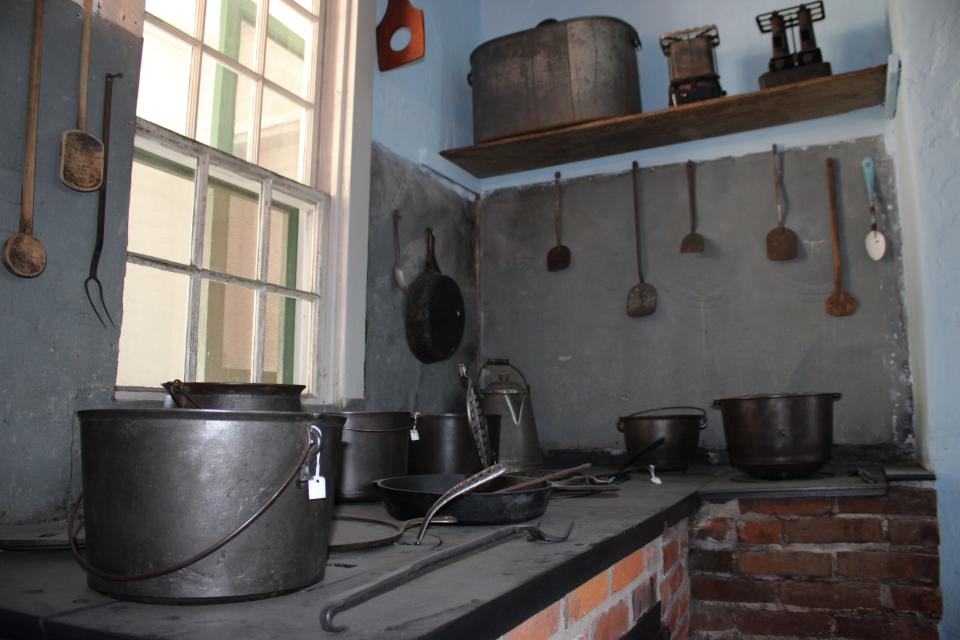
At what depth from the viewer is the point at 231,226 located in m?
2.19

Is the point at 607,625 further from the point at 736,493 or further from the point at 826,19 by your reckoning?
the point at 826,19

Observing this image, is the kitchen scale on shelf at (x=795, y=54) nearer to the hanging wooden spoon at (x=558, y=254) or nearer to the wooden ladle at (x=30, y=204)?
the hanging wooden spoon at (x=558, y=254)

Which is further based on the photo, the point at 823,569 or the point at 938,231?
the point at 938,231

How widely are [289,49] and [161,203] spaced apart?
2.76 ft

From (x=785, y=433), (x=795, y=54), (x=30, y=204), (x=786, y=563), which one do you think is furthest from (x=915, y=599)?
(x=30, y=204)

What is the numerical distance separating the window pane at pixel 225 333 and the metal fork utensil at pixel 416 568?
1.11 meters

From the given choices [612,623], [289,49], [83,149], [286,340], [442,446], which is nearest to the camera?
[612,623]

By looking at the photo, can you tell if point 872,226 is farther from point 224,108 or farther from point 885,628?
point 224,108

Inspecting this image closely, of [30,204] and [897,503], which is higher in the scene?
[30,204]

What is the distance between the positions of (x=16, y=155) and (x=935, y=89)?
2.58 metres

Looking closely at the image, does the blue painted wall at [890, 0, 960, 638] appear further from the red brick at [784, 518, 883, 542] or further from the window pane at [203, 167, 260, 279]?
the window pane at [203, 167, 260, 279]

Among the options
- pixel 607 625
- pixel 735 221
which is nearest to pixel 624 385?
pixel 735 221

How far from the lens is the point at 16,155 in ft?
5.05

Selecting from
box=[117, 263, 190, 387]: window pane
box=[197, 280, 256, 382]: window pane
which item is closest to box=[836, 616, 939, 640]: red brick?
box=[197, 280, 256, 382]: window pane
